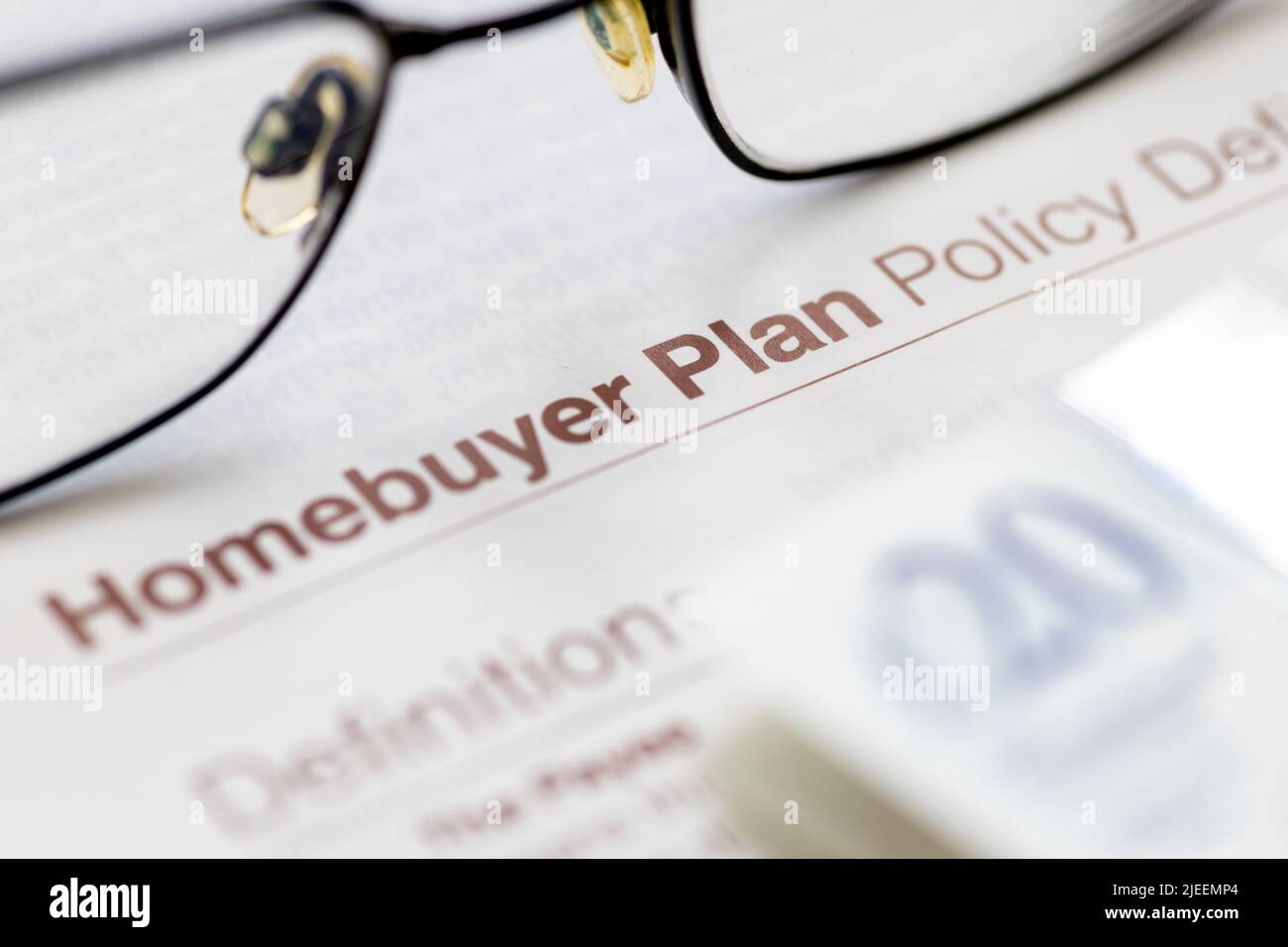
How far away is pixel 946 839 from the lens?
331 millimetres

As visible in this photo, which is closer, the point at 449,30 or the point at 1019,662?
the point at 1019,662

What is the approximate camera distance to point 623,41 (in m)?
0.48

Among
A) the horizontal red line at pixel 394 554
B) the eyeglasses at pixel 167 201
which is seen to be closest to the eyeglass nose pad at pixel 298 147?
the eyeglasses at pixel 167 201

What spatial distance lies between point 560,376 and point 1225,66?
1.00ft

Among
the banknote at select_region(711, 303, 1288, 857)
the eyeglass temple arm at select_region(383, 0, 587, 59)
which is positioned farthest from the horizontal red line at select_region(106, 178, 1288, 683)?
the eyeglass temple arm at select_region(383, 0, 587, 59)

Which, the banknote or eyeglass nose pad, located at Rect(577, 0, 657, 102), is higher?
eyeglass nose pad, located at Rect(577, 0, 657, 102)

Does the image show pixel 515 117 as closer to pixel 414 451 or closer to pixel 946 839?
pixel 414 451

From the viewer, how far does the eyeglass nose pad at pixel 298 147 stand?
16.8 inches

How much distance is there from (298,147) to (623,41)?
116 mm

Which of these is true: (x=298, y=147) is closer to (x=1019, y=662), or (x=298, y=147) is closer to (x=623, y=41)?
(x=623, y=41)

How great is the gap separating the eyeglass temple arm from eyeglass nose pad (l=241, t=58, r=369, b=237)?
0.02 m

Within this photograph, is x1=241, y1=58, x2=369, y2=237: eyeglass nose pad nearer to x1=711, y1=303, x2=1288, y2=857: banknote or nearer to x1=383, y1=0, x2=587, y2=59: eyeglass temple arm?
x1=383, y1=0, x2=587, y2=59: eyeglass temple arm

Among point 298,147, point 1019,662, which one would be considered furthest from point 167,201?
→ point 1019,662

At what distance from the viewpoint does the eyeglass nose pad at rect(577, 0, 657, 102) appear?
0.48 m
